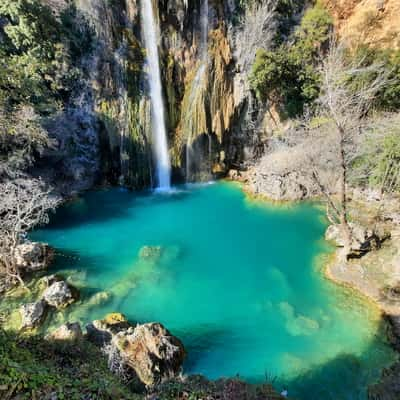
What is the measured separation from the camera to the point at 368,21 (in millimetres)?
15180

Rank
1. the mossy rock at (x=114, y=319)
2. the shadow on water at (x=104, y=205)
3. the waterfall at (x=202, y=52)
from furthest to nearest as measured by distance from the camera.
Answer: the waterfall at (x=202, y=52) < the shadow on water at (x=104, y=205) < the mossy rock at (x=114, y=319)

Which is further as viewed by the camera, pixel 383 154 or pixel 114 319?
pixel 383 154

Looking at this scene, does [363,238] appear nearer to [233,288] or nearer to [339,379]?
[233,288]

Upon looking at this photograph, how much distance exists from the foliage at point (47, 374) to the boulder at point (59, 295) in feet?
11.7

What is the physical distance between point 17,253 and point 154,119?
38.0 ft

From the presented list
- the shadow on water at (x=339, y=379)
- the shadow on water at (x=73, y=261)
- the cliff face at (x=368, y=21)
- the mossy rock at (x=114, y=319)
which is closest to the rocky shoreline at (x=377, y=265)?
the shadow on water at (x=339, y=379)

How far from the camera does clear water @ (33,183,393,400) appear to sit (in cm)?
666

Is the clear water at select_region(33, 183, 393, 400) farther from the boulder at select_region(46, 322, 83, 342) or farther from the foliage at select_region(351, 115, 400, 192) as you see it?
the foliage at select_region(351, 115, 400, 192)

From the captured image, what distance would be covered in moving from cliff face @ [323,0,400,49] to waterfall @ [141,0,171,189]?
11302mm

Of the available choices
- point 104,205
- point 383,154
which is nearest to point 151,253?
point 104,205

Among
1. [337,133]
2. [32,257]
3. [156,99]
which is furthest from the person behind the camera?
[156,99]

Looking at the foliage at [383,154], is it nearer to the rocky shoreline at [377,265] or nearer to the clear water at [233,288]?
the rocky shoreline at [377,265]

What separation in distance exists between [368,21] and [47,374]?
21.4m

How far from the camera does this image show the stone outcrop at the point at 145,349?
19.0ft
